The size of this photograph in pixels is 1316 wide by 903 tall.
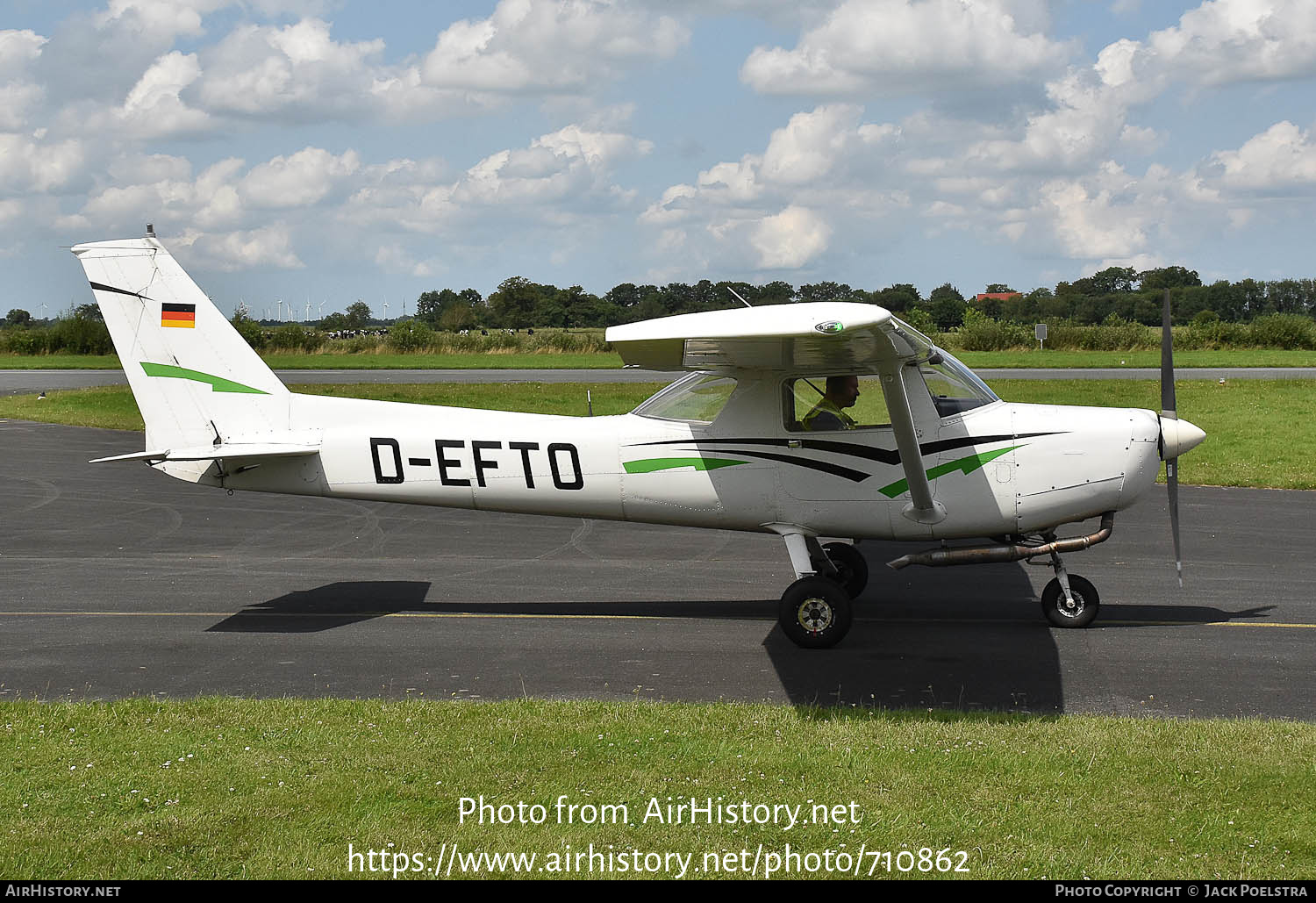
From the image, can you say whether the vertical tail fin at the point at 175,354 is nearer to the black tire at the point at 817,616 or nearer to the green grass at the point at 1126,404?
the black tire at the point at 817,616

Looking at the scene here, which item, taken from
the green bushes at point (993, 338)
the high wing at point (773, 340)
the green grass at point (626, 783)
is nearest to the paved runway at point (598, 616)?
the green grass at point (626, 783)

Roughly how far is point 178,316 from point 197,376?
1.81 ft

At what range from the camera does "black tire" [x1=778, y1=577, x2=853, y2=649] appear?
8852 mm

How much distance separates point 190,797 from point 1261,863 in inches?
201

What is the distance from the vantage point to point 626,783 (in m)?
5.91

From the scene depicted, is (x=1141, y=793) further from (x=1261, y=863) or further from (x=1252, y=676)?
(x=1252, y=676)

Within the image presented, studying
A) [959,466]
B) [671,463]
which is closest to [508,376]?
[671,463]

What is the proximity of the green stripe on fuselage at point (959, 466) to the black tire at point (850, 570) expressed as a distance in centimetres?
158

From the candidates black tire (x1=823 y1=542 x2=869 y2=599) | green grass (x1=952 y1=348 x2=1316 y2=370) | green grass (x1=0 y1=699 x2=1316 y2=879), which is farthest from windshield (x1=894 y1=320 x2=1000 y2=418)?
green grass (x1=952 y1=348 x2=1316 y2=370)

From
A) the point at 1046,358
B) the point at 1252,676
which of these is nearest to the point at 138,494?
the point at 1252,676

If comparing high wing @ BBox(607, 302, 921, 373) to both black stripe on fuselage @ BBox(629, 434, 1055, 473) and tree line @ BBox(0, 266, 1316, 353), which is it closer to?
black stripe on fuselage @ BBox(629, 434, 1055, 473)

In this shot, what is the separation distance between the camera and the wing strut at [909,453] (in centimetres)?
816

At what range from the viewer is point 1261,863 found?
495 cm

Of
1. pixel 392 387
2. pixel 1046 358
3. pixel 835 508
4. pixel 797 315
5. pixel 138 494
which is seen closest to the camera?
pixel 797 315
